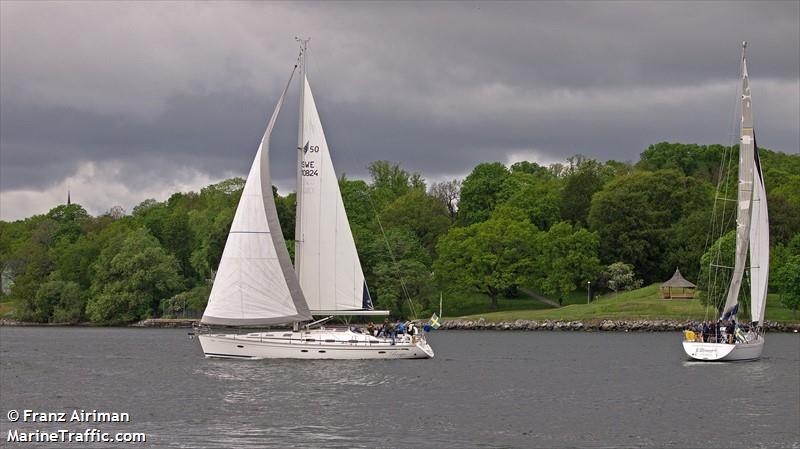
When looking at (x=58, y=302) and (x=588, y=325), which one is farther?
(x=58, y=302)

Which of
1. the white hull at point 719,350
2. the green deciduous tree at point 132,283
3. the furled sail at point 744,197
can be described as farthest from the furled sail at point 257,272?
the green deciduous tree at point 132,283

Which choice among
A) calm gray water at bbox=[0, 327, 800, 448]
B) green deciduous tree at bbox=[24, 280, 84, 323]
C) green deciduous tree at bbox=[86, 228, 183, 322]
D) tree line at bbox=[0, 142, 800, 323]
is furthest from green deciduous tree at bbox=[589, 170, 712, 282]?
green deciduous tree at bbox=[24, 280, 84, 323]

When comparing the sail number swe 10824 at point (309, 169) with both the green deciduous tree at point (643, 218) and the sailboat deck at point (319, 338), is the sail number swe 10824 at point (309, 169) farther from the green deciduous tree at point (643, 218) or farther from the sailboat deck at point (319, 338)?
the green deciduous tree at point (643, 218)

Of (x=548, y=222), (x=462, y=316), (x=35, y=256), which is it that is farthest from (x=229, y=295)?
(x=35, y=256)

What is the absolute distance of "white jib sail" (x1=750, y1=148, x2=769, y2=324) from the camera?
60156mm

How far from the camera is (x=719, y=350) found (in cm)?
5766

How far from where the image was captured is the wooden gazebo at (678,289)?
107812mm

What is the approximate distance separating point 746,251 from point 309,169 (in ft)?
76.4

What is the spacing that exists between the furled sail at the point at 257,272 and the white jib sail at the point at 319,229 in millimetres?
1059

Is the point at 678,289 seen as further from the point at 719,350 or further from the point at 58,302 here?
the point at 58,302

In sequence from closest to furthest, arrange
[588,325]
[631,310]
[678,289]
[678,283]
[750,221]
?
[750,221] < [588,325] < [631,310] < [678,283] < [678,289]

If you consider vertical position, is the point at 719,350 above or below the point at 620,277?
below

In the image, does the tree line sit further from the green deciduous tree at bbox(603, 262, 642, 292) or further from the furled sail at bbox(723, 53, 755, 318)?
the furled sail at bbox(723, 53, 755, 318)

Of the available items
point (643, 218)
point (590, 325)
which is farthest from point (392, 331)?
point (643, 218)
